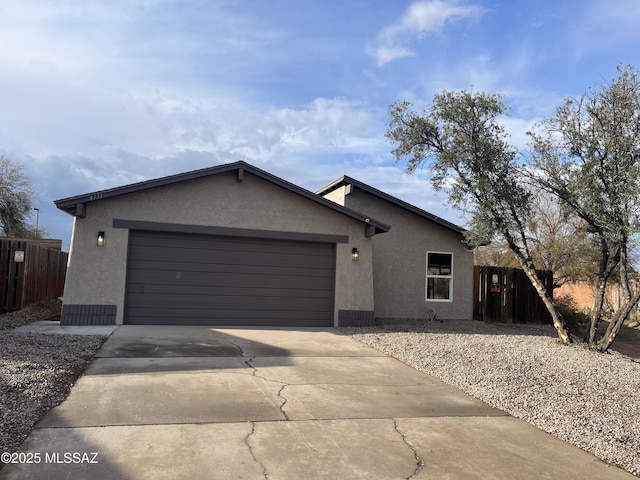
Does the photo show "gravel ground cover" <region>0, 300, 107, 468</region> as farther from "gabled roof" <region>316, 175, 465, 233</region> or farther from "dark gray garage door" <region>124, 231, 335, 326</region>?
"gabled roof" <region>316, 175, 465, 233</region>

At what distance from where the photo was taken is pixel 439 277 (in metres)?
15.9

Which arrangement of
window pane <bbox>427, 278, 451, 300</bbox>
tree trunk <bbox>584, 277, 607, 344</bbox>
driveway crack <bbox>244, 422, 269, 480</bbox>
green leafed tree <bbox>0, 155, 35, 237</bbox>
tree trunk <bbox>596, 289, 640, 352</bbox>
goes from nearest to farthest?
1. driveway crack <bbox>244, 422, 269, 480</bbox>
2. tree trunk <bbox>596, 289, 640, 352</bbox>
3. tree trunk <bbox>584, 277, 607, 344</bbox>
4. window pane <bbox>427, 278, 451, 300</bbox>
5. green leafed tree <bbox>0, 155, 35, 237</bbox>

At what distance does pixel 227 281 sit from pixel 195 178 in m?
2.76

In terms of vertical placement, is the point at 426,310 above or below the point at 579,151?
below

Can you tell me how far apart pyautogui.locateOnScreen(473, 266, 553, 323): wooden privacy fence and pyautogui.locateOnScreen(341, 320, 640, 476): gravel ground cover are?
338 cm

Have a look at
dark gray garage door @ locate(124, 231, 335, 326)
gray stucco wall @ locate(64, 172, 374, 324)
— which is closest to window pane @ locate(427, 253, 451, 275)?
gray stucco wall @ locate(64, 172, 374, 324)

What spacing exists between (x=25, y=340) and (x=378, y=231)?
29.0 ft

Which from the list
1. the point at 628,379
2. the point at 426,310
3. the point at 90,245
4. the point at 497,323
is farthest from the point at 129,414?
the point at 497,323

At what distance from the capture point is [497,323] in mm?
16562

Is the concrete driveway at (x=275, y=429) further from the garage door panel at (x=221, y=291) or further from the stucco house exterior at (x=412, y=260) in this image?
the stucco house exterior at (x=412, y=260)

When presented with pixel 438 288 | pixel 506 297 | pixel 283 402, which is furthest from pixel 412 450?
pixel 506 297

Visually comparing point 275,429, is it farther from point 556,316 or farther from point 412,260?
point 412,260

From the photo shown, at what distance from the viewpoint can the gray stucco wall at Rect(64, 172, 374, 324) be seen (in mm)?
11164

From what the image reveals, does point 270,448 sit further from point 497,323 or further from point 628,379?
point 497,323
